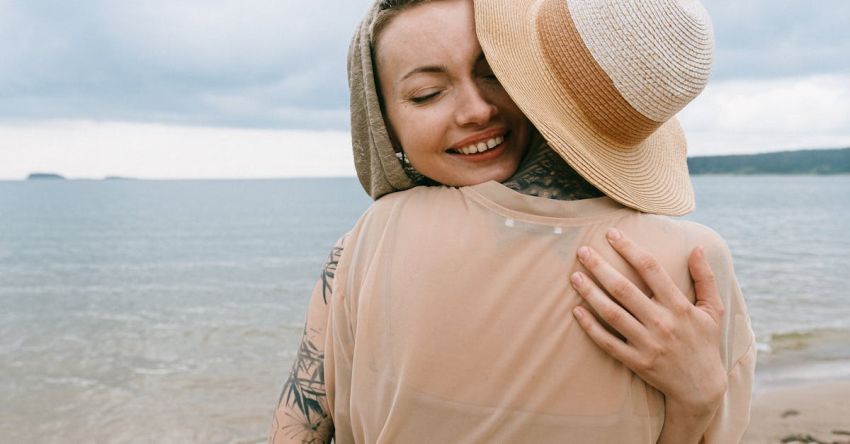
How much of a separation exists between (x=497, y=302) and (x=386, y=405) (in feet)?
1.19

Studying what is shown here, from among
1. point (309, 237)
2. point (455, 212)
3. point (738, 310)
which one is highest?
point (455, 212)

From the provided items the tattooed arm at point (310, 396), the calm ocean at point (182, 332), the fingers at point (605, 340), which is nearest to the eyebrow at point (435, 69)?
the tattooed arm at point (310, 396)

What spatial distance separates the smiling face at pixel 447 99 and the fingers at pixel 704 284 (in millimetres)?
526

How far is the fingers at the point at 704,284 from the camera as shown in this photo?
1.51 m

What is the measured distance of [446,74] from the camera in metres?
1.76

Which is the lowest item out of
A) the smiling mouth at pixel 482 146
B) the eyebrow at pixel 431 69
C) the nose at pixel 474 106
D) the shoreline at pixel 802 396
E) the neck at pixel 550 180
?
the shoreline at pixel 802 396

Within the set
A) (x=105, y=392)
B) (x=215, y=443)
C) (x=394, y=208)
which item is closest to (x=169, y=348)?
(x=105, y=392)

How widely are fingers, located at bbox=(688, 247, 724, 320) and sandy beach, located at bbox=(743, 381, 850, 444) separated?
20.1 ft

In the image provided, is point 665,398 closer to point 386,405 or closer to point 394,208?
point 386,405

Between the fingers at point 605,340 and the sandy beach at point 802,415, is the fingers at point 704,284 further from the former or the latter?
the sandy beach at point 802,415

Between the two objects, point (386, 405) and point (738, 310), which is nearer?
point (386, 405)

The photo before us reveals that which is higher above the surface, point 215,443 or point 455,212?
point 455,212

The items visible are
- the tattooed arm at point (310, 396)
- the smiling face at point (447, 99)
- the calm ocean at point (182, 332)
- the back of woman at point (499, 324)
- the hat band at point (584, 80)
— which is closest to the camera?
the back of woman at point (499, 324)

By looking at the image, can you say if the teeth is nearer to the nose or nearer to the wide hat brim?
the nose
